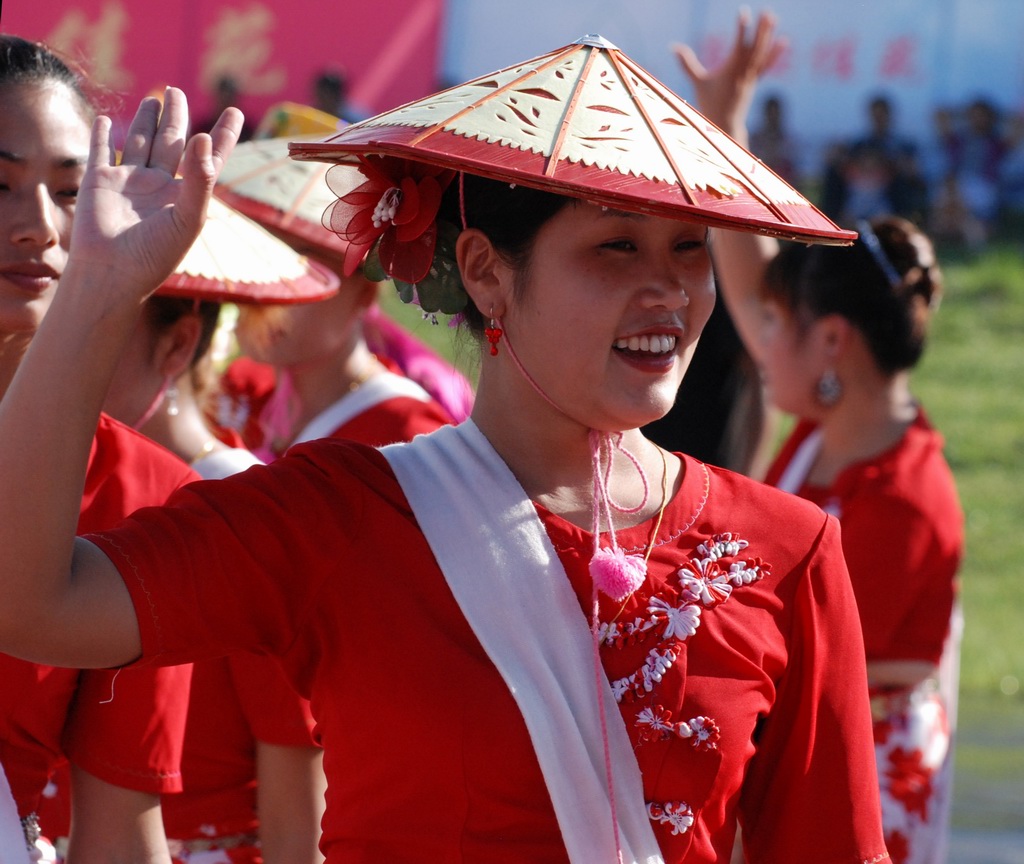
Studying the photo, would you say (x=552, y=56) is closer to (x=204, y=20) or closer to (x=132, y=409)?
(x=132, y=409)

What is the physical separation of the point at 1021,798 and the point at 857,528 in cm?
314

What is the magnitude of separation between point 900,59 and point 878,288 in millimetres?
9588

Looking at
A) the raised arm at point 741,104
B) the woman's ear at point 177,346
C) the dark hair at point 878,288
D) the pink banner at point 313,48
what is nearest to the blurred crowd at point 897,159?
the pink banner at point 313,48

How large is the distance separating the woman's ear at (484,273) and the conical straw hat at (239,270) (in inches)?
41.1

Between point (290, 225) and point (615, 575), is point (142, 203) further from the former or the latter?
point (290, 225)

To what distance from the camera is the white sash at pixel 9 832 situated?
2320 mm

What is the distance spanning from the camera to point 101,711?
2471mm

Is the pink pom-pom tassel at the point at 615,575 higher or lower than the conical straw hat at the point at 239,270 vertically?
lower

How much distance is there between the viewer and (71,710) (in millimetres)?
2498

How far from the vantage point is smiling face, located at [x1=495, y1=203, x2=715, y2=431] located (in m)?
2.24

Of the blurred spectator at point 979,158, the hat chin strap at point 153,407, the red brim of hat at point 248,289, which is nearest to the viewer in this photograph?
the red brim of hat at point 248,289

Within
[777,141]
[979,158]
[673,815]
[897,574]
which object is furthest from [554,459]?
[979,158]

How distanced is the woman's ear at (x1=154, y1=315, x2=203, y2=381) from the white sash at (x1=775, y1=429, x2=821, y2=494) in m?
1.94

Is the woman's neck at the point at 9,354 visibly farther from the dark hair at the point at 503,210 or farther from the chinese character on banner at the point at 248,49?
the chinese character on banner at the point at 248,49
